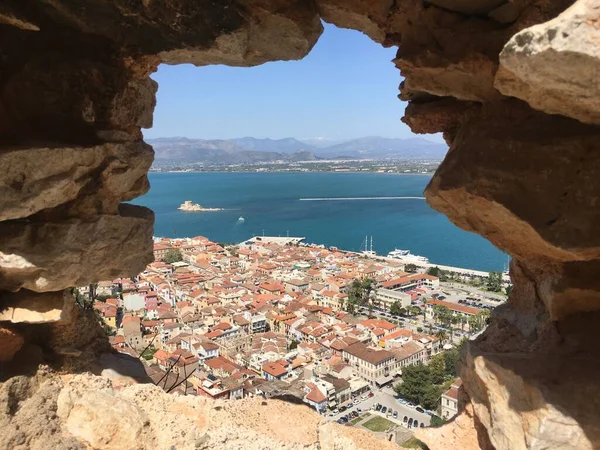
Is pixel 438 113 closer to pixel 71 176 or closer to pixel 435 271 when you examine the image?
pixel 71 176

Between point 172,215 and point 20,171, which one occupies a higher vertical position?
point 20,171

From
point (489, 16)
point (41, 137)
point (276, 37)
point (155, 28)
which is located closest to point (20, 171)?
point (41, 137)

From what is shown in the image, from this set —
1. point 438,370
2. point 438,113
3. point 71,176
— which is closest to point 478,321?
point 438,370

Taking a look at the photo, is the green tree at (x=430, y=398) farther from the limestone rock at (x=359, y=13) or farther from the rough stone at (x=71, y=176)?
the limestone rock at (x=359, y=13)

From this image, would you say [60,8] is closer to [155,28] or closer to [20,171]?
[155,28]

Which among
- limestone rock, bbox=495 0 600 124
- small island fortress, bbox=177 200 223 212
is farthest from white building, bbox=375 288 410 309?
small island fortress, bbox=177 200 223 212

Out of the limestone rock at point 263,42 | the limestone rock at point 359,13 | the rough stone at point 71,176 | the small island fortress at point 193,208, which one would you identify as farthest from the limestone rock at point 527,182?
the small island fortress at point 193,208
